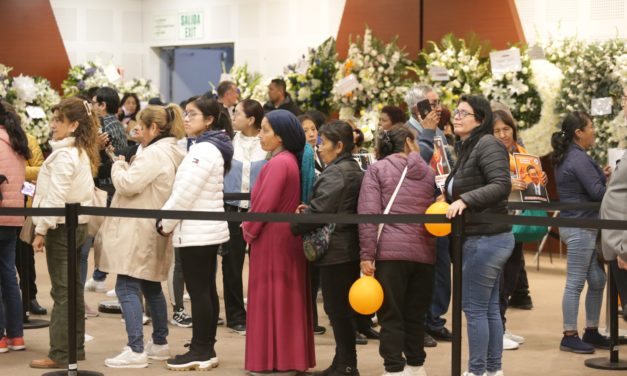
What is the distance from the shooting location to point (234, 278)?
7.19 m

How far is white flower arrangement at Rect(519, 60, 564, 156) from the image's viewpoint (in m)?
10.1

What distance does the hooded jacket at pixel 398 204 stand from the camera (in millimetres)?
5348

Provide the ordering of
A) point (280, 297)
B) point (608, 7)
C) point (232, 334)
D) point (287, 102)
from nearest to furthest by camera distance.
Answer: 1. point (280, 297)
2. point (232, 334)
3. point (287, 102)
4. point (608, 7)

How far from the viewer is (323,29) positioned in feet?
42.8

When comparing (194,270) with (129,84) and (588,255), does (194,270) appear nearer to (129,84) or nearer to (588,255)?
(588,255)

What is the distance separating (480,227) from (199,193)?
61.8 inches

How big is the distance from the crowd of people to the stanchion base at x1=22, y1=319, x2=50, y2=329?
731 mm

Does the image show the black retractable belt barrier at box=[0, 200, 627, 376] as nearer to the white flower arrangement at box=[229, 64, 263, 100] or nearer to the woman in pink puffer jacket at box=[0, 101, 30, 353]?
the woman in pink puffer jacket at box=[0, 101, 30, 353]

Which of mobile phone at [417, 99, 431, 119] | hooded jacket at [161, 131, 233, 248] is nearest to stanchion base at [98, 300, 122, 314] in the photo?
hooded jacket at [161, 131, 233, 248]

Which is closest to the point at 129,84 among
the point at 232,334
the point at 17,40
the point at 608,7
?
the point at 17,40

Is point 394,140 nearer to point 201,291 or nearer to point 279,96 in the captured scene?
point 201,291

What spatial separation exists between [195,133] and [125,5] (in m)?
9.33

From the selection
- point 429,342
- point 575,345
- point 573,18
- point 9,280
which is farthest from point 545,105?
point 9,280

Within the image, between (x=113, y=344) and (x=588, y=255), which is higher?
(x=588, y=255)
